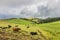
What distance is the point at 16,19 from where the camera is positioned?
A: 15062mm

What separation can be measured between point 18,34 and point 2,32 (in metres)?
1.08

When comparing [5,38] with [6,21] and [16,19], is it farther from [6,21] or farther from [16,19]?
[16,19]

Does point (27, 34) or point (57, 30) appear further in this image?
point (57, 30)

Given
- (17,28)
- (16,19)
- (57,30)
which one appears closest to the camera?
(17,28)

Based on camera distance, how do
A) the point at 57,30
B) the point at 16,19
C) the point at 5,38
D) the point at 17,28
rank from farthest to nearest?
the point at 16,19
the point at 57,30
the point at 17,28
the point at 5,38

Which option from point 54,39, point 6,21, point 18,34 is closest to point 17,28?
point 18,34

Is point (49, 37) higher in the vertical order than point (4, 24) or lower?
lower

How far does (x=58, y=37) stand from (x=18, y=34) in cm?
287

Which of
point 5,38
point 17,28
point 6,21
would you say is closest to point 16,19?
point 6,21

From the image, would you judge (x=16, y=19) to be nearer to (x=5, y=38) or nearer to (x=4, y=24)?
(x=4, y=24)

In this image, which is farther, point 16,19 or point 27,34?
point 16,19

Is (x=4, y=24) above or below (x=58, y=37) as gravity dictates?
above

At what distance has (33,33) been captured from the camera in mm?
12844

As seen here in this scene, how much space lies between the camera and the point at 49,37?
12969mm
